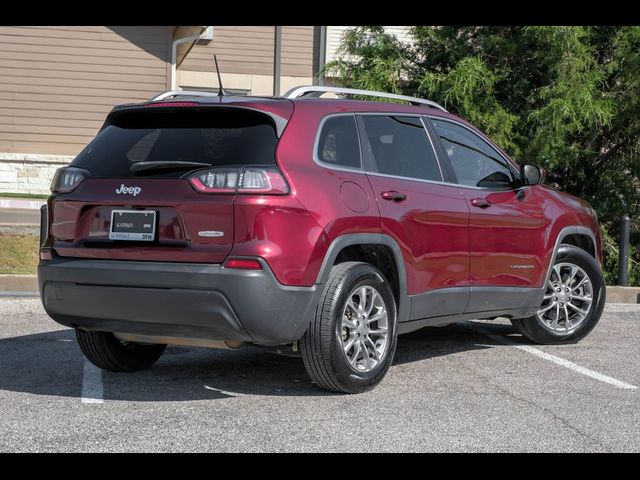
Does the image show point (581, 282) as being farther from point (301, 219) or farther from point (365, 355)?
point (301, 219)

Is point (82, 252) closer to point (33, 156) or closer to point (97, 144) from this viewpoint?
point (97, 144)

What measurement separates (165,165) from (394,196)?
1.44m

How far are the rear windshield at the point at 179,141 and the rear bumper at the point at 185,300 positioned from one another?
58 cm

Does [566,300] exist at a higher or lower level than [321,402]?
higher

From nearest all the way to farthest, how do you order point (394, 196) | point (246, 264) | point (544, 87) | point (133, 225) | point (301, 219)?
point (246, 264)
point (301, 219)
point (133, 225)
point (394, 196)
point (544, 87)

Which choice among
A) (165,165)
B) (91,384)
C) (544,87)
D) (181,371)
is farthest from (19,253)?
(165,165)

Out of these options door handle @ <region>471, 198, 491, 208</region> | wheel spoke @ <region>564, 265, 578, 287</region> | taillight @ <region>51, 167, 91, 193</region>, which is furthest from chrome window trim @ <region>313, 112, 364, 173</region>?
wheel spoke @ <region>564, 265, 578, 287</region>

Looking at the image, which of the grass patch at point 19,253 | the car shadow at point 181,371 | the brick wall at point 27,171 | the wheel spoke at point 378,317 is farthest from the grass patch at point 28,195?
the wheel spoke at point 378,317

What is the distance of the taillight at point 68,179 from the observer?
594 cm

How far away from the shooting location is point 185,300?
5422 mm

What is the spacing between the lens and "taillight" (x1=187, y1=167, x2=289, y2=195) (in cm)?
546

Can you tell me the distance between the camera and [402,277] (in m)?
6.27
